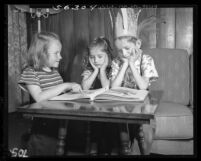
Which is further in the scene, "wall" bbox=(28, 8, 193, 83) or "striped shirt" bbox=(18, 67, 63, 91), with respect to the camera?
"wall" bbox=(28, 8, 193, 83)

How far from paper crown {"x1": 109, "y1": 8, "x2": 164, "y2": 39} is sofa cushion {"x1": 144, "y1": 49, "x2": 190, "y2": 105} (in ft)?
0.54

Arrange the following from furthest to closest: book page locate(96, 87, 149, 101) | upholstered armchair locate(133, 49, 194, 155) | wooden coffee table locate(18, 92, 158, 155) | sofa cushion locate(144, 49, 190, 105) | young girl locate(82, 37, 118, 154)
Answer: sofa cushion locate(144, 49, 190, 105), young girl locate(82, 37, 118, 154), upholstered armchair locate(133, 49, 194, 155), book page locate(96, 87, 149, 101), wooden coffee table locate(18, 92, 158, 155)

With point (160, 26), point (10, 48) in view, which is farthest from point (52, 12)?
point (160, 26)

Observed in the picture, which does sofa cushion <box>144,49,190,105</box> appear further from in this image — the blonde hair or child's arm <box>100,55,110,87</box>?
the blonde hair

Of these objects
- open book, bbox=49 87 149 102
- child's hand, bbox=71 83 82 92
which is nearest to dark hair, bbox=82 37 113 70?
child's hand, bbox=71 83 82 92

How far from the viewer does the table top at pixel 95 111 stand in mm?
704

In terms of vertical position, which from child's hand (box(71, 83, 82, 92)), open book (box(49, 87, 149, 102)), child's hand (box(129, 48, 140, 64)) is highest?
child's hand (box(129, 48, 140, 64))

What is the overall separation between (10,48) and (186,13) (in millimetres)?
728

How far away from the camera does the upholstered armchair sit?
106 cm

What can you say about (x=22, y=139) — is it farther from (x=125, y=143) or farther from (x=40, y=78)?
(x=125, y=143)

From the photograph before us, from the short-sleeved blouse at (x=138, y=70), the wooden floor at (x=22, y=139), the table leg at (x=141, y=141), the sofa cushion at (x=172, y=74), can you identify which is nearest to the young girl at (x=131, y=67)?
the short-sleeved blouse at (x=138, y=70)

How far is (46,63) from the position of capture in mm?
1079

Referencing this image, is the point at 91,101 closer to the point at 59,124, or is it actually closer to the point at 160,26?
the point at 59,124

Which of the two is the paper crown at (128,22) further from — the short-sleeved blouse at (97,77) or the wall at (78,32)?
the short-sleeved blouse at (97,77)
